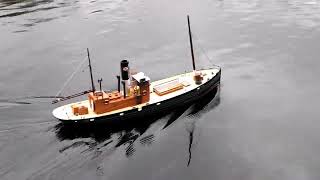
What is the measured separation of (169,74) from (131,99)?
16296mm

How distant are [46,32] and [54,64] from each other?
790 inches

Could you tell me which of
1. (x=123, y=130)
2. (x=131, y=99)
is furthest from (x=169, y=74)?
(x=123, y=130)

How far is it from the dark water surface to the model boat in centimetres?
162

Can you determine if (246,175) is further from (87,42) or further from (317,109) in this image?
(87,42)

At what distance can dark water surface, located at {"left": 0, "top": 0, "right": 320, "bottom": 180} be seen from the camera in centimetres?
4034

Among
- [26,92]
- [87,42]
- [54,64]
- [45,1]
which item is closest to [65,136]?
[26,92]

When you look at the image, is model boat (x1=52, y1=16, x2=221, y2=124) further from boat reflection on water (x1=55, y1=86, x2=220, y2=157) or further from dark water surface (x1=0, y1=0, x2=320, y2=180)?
dark water surface (x1=0, y1=0, x2=320, y2=180)

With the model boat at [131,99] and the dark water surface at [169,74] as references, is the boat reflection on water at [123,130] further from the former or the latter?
the model boat at [131,99]

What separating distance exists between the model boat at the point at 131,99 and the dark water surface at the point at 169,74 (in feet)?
5.33

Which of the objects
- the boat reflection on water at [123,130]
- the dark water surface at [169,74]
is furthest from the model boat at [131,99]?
the dark water surface at [169,74]

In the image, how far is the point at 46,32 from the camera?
85.0 metres

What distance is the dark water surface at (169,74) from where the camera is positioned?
40.3 metres

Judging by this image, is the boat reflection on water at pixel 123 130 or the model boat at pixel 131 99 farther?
the model boat at pixel 131 99

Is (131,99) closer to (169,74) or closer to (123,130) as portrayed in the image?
(123,130)
